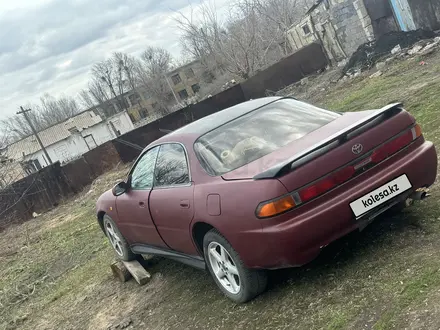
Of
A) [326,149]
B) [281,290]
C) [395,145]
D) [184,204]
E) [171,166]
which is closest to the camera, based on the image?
[326,149]

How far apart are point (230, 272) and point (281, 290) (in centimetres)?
44

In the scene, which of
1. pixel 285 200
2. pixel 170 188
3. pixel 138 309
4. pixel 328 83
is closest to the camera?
pixel 285 200

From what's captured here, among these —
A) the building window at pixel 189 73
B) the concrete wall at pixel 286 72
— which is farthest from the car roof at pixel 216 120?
the building window at pixel 189 73

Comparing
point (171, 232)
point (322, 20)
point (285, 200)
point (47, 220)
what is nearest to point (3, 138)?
point (47, 220)

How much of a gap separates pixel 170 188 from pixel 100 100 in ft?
289

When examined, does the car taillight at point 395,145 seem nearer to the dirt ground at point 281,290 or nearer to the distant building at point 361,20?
the dirt ground at point 281,290

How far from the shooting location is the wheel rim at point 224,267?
12.3 feet

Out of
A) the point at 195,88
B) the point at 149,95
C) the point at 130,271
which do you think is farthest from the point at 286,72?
the point at 149,95

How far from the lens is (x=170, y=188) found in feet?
14.0

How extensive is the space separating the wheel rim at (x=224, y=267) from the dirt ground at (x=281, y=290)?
0.60 feet

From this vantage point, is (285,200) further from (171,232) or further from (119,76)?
(119,76)

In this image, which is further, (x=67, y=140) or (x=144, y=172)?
(x=67, y=140)

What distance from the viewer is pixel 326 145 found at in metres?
3.33

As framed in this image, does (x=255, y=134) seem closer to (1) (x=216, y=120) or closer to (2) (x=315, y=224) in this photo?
(1) (x=216, y=120)
